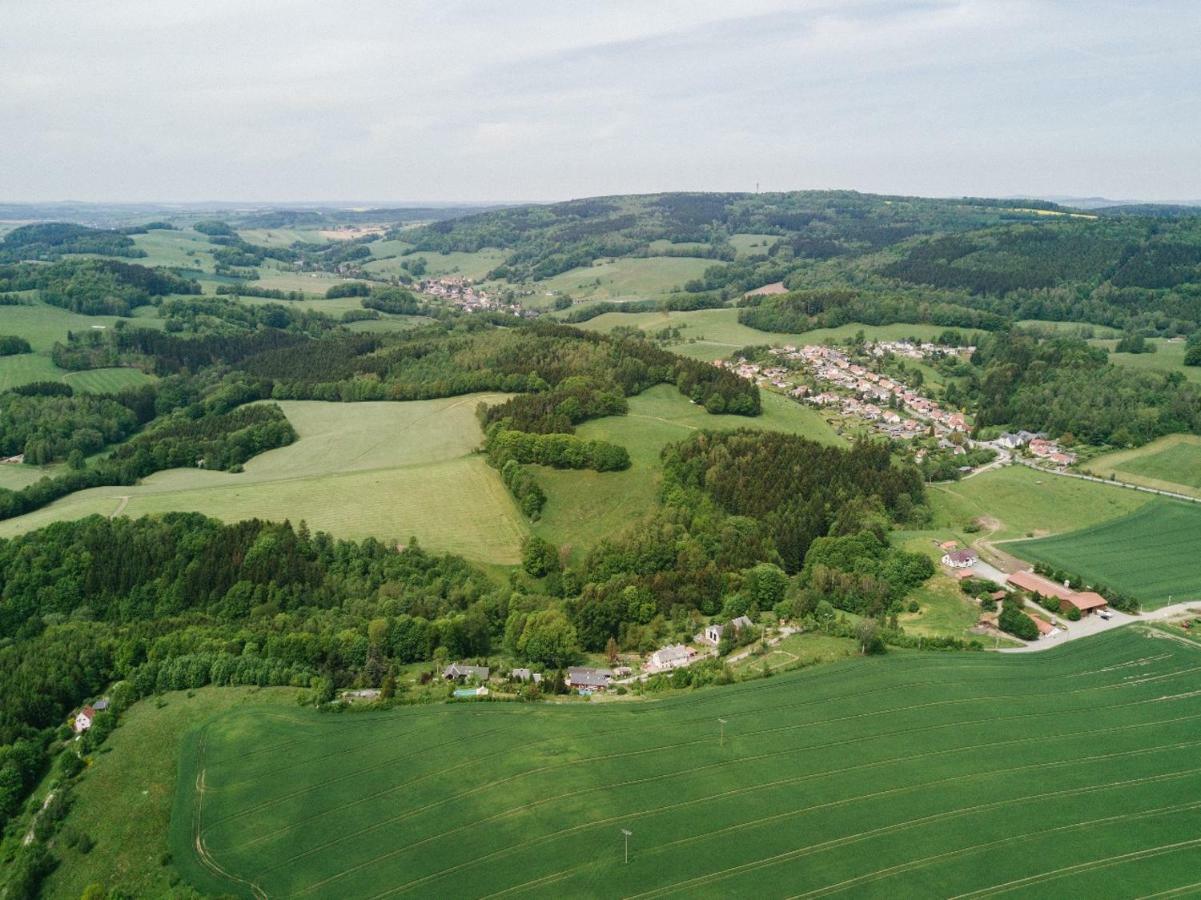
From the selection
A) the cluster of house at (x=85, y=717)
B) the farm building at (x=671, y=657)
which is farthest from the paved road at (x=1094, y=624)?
the cluster of house at (x=85, y=717)

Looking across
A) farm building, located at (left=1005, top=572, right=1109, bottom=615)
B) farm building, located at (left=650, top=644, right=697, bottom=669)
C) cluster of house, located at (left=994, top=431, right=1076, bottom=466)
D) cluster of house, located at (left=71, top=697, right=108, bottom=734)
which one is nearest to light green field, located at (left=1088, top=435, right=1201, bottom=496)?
cluster of house, located at (left=994, top=431, right=1076, bottom=466)

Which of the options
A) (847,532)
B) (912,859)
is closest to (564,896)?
(912,859)

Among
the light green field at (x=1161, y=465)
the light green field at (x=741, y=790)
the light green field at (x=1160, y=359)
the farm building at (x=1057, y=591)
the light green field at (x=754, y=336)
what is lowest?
the light green field at (x=741, y=790)

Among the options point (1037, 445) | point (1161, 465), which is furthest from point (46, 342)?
point (1161, 465)

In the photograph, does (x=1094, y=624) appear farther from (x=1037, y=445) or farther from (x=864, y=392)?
(x=864, y=392)

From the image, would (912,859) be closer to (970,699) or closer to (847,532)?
(970,699)

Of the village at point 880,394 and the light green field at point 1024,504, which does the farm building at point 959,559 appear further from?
the village at point 880,394

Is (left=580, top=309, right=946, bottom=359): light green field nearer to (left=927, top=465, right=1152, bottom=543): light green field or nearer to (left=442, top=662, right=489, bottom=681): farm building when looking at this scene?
(left=927, top=465, right=1152, bottom=543): light green field
